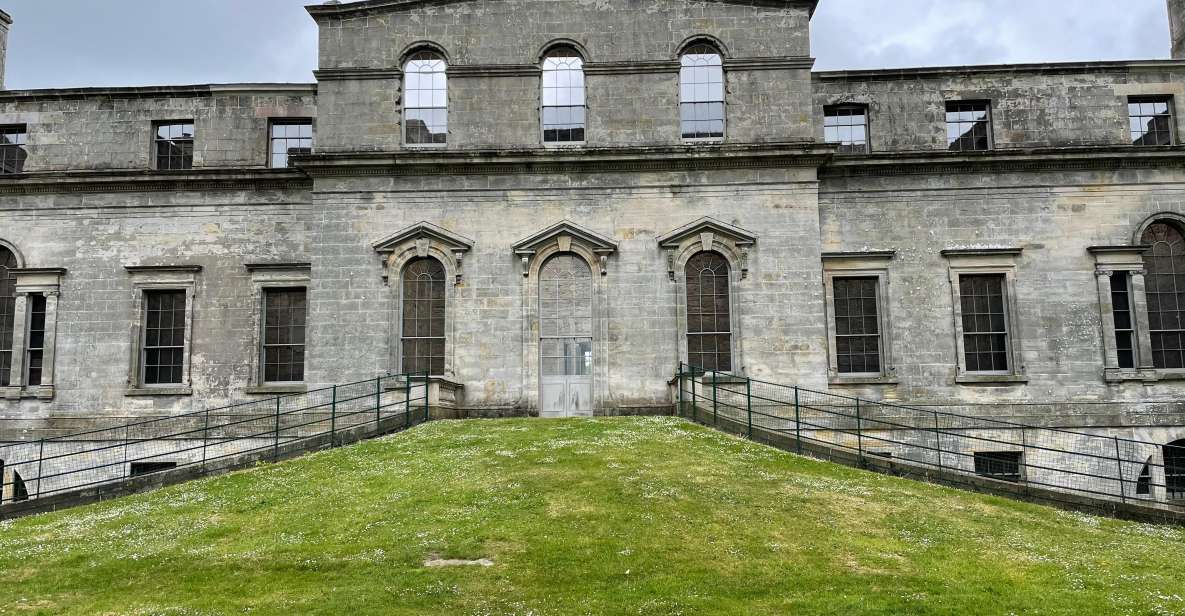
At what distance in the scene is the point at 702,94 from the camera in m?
23.1

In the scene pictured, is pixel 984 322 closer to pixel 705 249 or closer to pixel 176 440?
pixel 705 249

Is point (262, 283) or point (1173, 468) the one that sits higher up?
point (262, 283)

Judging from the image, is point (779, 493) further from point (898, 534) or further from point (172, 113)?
point (172, 113)

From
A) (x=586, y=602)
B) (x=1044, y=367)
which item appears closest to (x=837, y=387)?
(x=1044, y=367)

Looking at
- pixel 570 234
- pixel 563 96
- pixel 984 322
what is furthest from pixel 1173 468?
pixel 563 96

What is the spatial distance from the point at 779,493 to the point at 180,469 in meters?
10.5

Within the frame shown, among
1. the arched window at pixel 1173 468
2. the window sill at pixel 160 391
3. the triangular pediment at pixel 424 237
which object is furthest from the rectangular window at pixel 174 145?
the arched window at pixel 1173 468

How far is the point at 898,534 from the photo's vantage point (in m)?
12.4

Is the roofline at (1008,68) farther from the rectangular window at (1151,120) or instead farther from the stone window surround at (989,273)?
the stone window surround at (989,273)

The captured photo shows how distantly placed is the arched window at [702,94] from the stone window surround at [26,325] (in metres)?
16.3

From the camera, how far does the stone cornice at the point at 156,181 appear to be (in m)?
23.9

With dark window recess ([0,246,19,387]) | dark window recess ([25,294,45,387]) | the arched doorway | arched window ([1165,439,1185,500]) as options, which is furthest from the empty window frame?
arched window ([1165,439,1185,500])

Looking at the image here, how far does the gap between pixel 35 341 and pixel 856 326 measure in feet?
68.2

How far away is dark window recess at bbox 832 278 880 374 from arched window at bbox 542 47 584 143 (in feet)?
24.8
